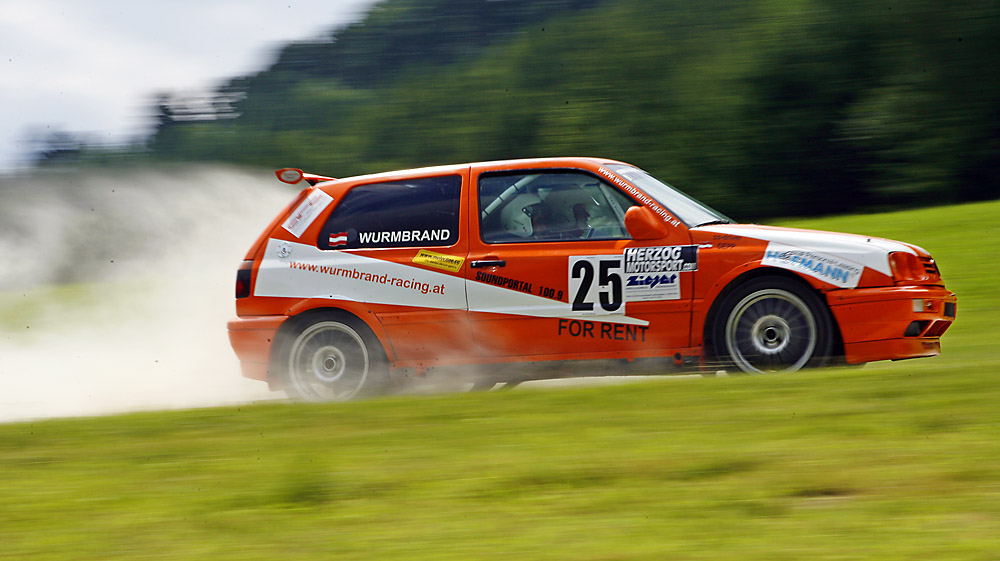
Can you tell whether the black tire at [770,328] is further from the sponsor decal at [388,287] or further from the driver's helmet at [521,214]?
the driver's helmet at [521,214]

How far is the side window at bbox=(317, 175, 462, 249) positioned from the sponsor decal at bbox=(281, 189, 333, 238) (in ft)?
0.45

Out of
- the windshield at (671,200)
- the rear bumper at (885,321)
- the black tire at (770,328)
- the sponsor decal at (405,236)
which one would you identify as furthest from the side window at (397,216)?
the rear bumper at (885,321)

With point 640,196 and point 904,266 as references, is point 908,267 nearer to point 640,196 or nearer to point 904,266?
point 904,266

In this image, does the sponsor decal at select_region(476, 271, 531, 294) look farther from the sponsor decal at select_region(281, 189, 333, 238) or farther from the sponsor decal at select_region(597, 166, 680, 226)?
the sponsor decal at select_region(281, 189, 333, 238)

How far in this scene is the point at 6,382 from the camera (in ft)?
35.1

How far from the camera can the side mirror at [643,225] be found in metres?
7.62

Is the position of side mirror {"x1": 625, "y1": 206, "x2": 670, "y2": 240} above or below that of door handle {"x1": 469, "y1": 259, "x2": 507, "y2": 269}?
above

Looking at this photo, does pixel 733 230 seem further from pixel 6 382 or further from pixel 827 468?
pixel 6 382

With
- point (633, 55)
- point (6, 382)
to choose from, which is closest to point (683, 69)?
point (633, 55)

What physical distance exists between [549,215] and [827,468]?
11.3 ft

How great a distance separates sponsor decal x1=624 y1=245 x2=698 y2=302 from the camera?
7.60 meters

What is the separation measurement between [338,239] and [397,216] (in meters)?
0.49

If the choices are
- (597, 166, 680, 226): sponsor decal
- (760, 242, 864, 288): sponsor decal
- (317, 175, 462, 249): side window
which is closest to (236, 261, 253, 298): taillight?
(317, 175, 462, 249): side window

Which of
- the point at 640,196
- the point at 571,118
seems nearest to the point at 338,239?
the point at 640,196
